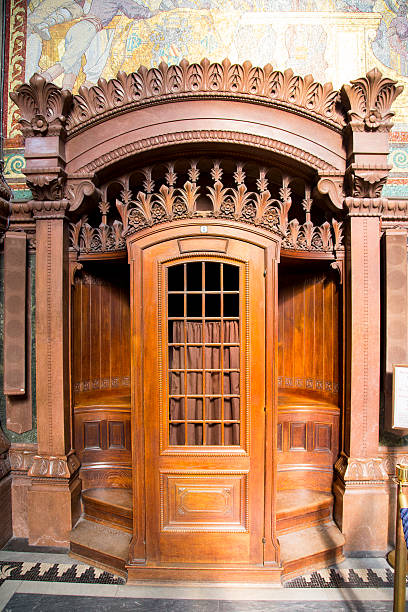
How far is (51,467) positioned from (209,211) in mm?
2707

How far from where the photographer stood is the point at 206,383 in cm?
322

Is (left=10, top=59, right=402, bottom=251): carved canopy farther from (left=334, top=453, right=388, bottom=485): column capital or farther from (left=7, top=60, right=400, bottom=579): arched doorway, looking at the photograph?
(left=334, top=453, right=388, bottom=485): column capital

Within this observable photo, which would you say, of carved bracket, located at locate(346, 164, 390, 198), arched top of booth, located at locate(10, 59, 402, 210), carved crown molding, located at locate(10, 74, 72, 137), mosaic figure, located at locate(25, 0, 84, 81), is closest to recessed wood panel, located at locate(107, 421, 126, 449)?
arched top of booth, located at locate(10, 59, 402, 210)

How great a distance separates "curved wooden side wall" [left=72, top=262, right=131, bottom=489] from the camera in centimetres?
388

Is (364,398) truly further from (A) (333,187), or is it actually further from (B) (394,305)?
(A) (333,187)

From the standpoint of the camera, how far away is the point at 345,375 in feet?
11.6

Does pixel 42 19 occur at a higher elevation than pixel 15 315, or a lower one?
higher

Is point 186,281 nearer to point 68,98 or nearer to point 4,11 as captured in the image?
point 68,98

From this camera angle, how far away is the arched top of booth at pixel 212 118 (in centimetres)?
331

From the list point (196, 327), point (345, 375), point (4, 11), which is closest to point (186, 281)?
point (196, 327)

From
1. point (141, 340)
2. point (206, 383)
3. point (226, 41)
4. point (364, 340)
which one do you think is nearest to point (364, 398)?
point (364, 340)

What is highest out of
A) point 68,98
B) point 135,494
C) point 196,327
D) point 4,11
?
point 4,11

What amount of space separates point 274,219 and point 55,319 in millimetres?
2173

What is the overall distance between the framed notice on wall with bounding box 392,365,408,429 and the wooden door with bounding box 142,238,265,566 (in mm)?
→ 1134
